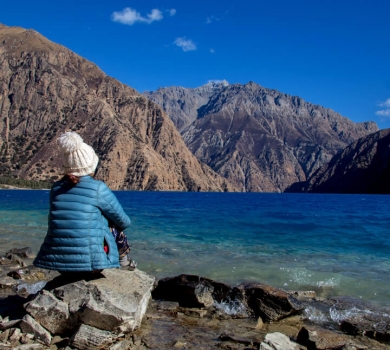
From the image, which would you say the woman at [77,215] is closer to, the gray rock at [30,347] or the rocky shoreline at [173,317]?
the rocky shoreline at [173,317]

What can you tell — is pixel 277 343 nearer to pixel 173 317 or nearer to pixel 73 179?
pixel 173 317

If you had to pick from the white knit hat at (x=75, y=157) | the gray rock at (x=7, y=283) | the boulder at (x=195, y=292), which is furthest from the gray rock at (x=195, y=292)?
the white knit hat at (x=75, y=157)

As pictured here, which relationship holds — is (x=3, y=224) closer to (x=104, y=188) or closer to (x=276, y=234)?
(x=276, y=234)

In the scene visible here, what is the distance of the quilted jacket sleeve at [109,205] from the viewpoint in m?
5.23

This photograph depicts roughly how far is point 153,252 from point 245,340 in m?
10.7

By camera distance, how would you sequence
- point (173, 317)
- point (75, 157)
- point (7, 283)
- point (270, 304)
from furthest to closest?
point (7, 283)
point (270, 304)
point (173, 317)
point (75, 157)

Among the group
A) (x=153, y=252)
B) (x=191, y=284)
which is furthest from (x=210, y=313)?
(x=153, y=252)

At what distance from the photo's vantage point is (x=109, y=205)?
5.30 metres

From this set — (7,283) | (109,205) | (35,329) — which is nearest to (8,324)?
(35,329)

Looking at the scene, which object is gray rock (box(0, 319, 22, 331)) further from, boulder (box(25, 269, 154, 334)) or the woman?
the woman

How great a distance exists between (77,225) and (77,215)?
14 cm

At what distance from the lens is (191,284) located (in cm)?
845

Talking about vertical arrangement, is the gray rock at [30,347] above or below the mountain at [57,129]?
below

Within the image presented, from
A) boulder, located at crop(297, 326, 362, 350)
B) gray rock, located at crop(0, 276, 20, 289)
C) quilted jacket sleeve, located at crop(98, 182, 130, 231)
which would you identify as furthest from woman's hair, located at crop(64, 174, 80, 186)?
gray rock, located at crop(0, 276, 20, 289)
